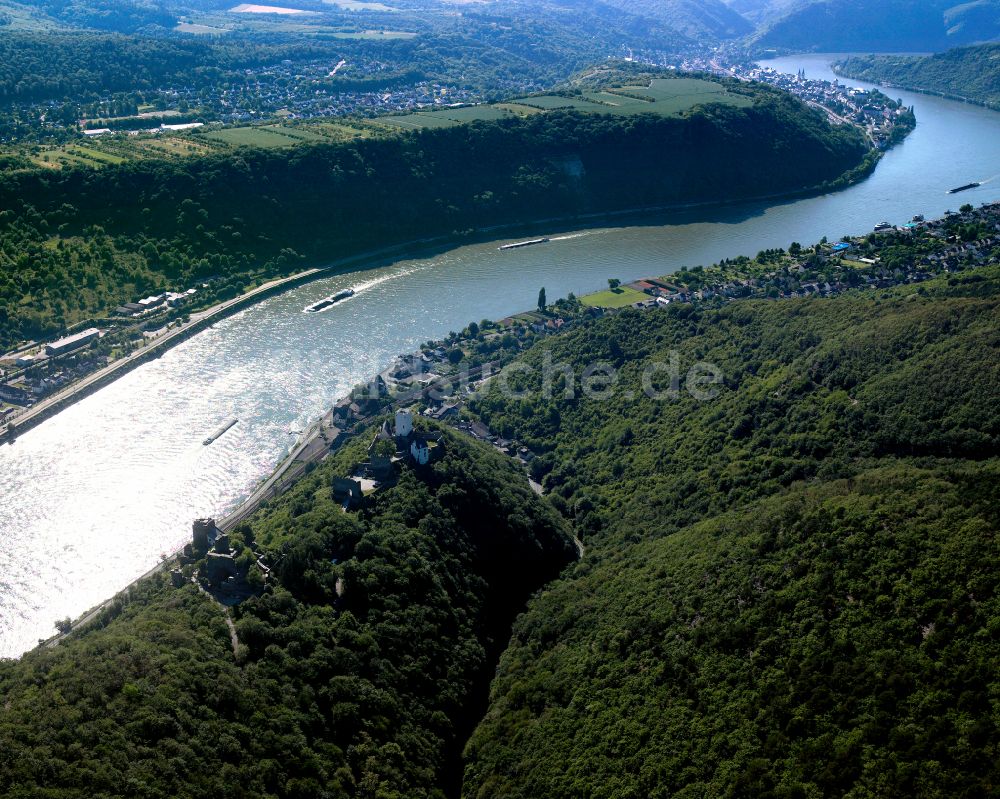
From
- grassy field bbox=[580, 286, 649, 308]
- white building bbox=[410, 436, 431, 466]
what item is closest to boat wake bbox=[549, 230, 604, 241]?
grassy field bbox=[580, 286, 649, 308]

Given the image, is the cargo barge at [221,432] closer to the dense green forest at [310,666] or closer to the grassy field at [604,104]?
the dense green forest at [310,666]

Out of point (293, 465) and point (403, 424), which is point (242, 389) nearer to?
point (293, 465)

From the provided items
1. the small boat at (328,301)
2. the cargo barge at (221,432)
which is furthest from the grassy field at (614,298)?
the cargo barge at (221,432)

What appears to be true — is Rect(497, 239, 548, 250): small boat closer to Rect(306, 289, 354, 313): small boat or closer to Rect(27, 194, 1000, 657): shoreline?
Rect(306, 289, 354, 313): small boat

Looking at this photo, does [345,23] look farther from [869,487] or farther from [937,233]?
[869,487]

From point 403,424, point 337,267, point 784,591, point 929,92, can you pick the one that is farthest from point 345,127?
point 929,92
